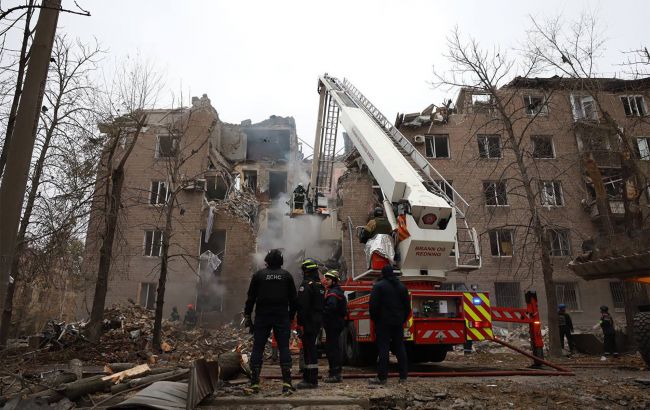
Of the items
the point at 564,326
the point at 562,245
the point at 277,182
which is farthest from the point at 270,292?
the point at 277,182

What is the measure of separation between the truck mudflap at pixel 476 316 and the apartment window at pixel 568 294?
53.3 feet

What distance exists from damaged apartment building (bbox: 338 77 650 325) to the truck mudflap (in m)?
12.1

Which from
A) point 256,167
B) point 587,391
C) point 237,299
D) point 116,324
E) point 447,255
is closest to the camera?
point 587,391

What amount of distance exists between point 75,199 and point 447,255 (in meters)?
9.04

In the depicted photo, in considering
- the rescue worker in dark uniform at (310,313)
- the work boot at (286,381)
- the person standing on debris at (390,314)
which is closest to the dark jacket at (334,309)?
the rescue worker in dark uniform at (310,313)

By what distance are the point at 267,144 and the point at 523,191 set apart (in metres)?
19.1

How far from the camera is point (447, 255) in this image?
7.94 m

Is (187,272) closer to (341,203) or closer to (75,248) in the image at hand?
(341,203)

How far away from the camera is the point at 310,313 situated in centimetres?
610

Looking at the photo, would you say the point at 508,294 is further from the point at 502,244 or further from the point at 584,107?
the point at 584,107

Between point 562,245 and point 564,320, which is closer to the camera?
point 564,320

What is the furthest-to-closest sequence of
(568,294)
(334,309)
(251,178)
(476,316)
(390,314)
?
(251,178) < (568,294) < (476,316) < (334,309) < (390,314)

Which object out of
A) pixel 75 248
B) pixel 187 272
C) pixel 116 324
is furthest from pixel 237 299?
pixel 75 248

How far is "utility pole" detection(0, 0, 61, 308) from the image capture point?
3779mm
